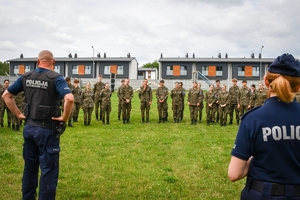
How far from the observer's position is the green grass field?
227 inches

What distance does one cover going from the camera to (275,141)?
2.39 meters

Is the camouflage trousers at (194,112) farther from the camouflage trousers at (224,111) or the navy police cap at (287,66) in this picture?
the navy police cap at (287,66)

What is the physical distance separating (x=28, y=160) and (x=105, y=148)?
5.09m

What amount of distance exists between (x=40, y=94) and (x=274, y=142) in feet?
10.6

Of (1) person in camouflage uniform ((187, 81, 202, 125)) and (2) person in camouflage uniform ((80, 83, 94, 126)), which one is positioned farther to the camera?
(1) person in camouflage uniform ((187, 81, 202, 125))

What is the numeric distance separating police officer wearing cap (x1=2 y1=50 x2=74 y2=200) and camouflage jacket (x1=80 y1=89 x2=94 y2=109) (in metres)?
10.1

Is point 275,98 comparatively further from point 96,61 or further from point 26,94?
point 96,61

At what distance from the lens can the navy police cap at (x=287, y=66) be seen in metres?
2.42

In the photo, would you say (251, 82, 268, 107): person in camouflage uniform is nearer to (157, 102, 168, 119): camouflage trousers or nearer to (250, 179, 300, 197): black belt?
(157, 102, 168, 119): camouflage trousers

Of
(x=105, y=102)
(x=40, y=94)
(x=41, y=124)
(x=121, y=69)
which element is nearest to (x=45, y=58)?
(x=40, y=94)

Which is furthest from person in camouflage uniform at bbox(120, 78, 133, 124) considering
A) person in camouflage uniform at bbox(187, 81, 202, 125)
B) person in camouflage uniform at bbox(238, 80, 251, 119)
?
person in camouflage uniform at bbox(238, 80, 251, 119)

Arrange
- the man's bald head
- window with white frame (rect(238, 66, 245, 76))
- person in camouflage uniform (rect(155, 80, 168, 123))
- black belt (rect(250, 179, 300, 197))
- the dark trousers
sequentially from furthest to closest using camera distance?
1. window with white frame (rect(238, 66, 245, 76))
2. person in camouflage uniform (rect(155, 80, 168, 123))
3. the man's bald head
4. the dark trousers
5. black belt (rect(250, 179, 300, 197))

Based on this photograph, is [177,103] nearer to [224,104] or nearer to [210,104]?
[210,104]

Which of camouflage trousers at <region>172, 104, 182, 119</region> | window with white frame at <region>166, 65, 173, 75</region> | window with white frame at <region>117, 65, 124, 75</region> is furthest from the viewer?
window with white frame at <region>117, 65, 124, 75</region>
